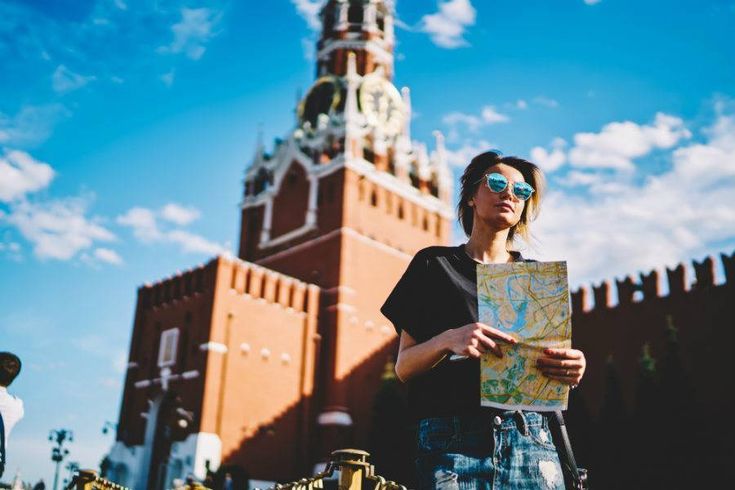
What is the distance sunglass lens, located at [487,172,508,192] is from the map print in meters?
0.32

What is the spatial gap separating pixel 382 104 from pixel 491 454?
2709 centimetres

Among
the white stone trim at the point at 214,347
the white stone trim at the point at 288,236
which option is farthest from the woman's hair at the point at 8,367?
the white stone trim at the point at 288,236

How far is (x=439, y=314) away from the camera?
207cm

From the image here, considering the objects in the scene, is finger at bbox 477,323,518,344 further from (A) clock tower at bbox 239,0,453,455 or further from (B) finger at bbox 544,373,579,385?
(A) clock tower at bbox 239,0,453,455

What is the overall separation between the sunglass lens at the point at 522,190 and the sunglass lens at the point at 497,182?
0.04 meters

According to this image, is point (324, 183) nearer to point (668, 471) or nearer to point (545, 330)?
point (668, 471)

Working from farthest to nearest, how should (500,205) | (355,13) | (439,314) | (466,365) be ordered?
(355,13) → (500,205) → (439,314) → (466,365)

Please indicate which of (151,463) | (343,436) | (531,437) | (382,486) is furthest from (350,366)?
(531,437)

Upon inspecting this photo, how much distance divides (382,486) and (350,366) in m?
18.5

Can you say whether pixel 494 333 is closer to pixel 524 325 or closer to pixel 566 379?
pixel 524 325

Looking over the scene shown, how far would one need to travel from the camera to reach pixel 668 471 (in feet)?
48.4

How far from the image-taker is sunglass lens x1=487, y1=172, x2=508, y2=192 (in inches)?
85.1

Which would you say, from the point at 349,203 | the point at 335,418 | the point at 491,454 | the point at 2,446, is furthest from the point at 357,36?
the point at 491,454

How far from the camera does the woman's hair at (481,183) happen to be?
90.9 inches
